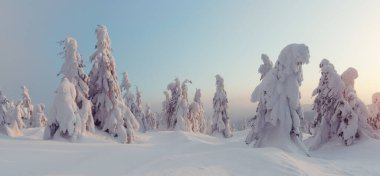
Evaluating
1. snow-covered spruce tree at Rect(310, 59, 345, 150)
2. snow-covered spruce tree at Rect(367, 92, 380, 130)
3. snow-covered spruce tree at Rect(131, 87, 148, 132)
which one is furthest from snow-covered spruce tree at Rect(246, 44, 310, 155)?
snow-covered spruce tree at Rect(131, 87, 148, 132)

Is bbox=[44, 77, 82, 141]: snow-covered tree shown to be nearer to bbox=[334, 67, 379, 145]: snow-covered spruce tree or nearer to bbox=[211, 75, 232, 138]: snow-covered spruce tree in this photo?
bbox=[334, 67, 379, 145]: snow-covered spruce tree

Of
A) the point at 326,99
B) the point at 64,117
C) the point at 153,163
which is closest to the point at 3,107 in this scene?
the point at 64,117

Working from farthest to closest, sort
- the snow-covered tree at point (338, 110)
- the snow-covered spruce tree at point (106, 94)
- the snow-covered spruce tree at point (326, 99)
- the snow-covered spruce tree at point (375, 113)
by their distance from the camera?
the snow-covered spruce tree at point (375, 113) → the snow-covered spruce tree at point (106, 94) → the snow-covered spruce tree at point (326, 99) → the snow-covered tree at point (338, 110)

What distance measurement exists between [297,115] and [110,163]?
429 inches

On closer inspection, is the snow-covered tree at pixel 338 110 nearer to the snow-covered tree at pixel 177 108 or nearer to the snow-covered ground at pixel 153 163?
the snow-covered ground at pixel 153 163

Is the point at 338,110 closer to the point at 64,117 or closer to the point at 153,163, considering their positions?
the point at 153,163

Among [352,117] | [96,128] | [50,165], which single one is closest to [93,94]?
[96,128]

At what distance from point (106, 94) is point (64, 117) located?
6.51 metres

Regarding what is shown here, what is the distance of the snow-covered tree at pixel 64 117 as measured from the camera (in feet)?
76.6

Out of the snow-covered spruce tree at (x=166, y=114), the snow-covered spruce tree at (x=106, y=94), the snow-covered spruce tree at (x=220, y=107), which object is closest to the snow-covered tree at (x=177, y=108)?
the snow-covered spruce tree at (x=166, y=114)

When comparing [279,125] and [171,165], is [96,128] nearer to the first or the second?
[279,125]

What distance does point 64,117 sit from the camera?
77.0ft

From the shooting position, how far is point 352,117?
2497 centimetres

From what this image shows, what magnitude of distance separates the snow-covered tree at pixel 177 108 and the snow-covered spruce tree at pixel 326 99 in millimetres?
25763
